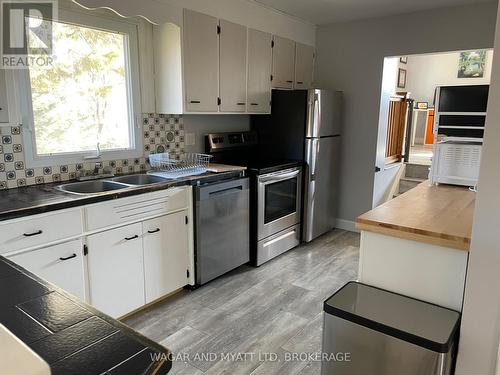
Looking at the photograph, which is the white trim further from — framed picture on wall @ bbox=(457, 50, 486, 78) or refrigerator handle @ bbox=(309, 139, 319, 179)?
framed picture on wall @ bbox=(457, 50, 486, 78)

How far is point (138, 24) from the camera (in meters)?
2.87

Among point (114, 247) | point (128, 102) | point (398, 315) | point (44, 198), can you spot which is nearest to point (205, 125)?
point (128, 102)

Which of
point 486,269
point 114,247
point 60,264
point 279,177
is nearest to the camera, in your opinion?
point 486,269

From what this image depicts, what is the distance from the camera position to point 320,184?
13.1 feet

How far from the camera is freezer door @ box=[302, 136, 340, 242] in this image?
379cm

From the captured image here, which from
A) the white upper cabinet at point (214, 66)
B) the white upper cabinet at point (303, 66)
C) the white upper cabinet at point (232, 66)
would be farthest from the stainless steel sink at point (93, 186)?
the white upper cabinet at point (303, 66)

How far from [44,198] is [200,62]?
1.61 m

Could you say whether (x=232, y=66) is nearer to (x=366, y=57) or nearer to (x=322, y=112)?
(x=322, y=112)

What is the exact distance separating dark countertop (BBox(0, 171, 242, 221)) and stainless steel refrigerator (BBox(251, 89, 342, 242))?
60.8 inches

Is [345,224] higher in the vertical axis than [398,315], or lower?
lower

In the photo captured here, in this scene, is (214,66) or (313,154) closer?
(214,66)

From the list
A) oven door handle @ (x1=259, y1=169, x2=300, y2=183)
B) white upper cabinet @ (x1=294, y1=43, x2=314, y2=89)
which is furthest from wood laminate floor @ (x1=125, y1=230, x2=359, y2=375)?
white upper cabinet @ (x1=294, y1=43, x2=314, y2=89)

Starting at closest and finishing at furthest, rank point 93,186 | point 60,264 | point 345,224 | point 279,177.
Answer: point 60,264 → point 93,186 → point 279,177 → point 345,224

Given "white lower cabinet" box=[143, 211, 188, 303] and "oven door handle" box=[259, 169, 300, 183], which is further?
"oven door handle" box=[259, 169, 300, 183]
